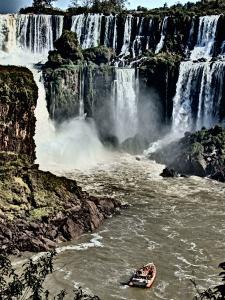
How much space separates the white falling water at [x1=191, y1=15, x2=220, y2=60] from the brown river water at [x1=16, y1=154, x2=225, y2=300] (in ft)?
73.3

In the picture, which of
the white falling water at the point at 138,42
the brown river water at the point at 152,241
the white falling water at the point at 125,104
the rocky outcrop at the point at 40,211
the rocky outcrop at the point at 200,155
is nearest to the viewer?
the brown river water at the point at 152,241

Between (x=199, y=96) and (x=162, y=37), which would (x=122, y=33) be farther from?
(x=199, y=96)

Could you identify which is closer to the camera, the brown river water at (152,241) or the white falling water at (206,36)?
the brown river water at (152,241)

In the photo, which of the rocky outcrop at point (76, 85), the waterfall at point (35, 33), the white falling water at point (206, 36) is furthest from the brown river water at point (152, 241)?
the waterfall at point (35, 33)

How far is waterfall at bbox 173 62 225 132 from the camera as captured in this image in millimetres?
56344

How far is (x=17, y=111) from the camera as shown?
124 feet

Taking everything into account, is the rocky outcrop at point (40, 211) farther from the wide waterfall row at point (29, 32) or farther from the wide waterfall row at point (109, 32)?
the wide waterfall row at point (29, 32)

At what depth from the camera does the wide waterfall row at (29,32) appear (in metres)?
68.4

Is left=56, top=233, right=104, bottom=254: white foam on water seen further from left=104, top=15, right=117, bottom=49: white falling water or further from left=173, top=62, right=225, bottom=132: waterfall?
left=104, top=15, right=117, bottom=49: white falling water

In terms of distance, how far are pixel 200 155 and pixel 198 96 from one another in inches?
428

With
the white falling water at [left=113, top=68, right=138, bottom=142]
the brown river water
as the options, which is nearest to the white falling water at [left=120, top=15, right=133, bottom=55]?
the white falling water at [left=113, top=68, right=138, bottom=142]

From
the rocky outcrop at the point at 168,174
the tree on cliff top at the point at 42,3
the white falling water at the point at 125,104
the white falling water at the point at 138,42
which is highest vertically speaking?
the tree on cliff top at the point at 42,3

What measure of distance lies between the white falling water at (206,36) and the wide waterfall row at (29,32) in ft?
56.9

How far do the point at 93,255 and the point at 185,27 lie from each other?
137ft
